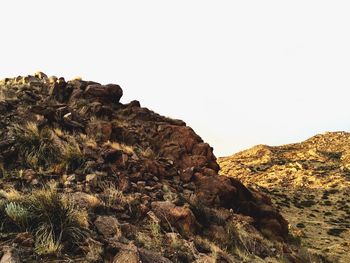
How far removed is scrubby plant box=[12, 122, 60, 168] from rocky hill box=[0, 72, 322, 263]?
1.4 inches

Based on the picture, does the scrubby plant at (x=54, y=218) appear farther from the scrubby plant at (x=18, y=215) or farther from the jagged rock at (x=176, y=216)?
the jagged rock at (x=176, y=216)

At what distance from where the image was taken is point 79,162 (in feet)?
43.1

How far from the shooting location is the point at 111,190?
38.2 ft

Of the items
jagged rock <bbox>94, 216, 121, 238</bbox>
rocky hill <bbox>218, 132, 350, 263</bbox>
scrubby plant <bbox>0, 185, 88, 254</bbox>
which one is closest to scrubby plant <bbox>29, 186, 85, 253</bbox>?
scrubby plant <bbox>0, 185, 88, 254</bbox>

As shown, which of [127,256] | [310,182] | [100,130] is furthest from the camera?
[310,182]

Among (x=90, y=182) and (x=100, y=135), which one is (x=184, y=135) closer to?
(x=100, y=135)

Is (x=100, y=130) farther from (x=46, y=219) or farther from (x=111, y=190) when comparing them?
A: (x=46, y=219)

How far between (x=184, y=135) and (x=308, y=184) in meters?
54.9

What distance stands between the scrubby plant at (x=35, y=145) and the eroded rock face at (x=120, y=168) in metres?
0.04

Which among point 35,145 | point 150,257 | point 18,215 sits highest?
point 35,145

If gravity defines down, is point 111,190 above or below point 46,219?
above

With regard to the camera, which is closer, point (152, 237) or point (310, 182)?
point (152, 237)

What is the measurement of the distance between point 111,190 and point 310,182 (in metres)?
63.4

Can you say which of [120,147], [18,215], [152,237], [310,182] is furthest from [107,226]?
[310,182]
